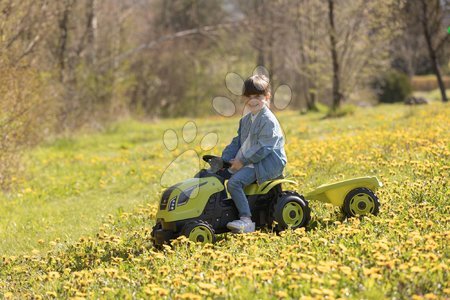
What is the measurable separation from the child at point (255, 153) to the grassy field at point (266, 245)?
0.30m

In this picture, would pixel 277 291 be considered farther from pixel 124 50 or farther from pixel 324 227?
pixel 124 50

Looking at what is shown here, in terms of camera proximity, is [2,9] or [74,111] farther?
[74,111]

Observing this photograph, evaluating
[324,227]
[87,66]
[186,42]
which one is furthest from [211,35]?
[324,227]

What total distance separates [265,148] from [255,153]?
3.8 inches

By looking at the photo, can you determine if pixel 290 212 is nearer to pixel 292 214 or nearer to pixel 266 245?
pixel 292 214

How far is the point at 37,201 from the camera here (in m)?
9.86

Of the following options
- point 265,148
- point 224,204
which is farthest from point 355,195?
point 224,204

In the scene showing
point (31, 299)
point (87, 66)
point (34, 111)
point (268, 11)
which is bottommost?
point (31, 299)

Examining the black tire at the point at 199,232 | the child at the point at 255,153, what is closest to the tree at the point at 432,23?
the child at the point at 255,153

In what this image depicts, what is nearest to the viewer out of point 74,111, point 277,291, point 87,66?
point 277,291

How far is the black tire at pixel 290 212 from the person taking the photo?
18.6 feet

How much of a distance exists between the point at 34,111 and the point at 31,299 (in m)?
9.67

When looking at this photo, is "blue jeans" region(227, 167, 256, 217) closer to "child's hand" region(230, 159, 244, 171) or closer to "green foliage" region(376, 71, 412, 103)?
"child's hand" region(230, 159, 244, 171)

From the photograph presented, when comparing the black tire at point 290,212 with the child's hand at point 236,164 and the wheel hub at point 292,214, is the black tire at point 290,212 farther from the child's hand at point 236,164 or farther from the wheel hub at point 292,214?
the child's hand at point 236,164
